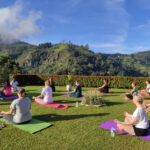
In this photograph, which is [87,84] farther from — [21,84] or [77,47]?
[77,47]

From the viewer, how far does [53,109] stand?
13742mm

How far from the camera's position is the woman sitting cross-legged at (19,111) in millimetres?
10188

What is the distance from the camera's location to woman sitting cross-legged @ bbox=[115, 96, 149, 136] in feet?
28.7

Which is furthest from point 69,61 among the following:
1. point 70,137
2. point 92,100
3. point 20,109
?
point 70,137

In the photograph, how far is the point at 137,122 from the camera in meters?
8.84

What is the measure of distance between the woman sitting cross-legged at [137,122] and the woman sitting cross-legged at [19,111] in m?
3.60

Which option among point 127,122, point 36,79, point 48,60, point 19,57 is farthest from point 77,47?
point 127,122

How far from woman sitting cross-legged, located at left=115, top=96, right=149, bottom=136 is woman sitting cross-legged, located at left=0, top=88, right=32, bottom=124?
3597 mm

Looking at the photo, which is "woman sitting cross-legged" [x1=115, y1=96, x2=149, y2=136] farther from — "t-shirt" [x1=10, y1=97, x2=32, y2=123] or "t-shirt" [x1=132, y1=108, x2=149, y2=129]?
"t-shirt" [x1=10, y1=97, x2=32, y2=123]

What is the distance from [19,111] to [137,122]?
435 cm

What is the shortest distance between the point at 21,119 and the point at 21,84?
24801mm

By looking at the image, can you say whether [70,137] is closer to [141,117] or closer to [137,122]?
[137,122]

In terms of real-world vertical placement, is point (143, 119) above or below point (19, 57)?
below

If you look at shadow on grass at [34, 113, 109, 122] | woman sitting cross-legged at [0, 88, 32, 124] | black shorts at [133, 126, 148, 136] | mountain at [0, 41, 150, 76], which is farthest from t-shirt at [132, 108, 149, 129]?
mountain at [0, 41, 150, 76]
